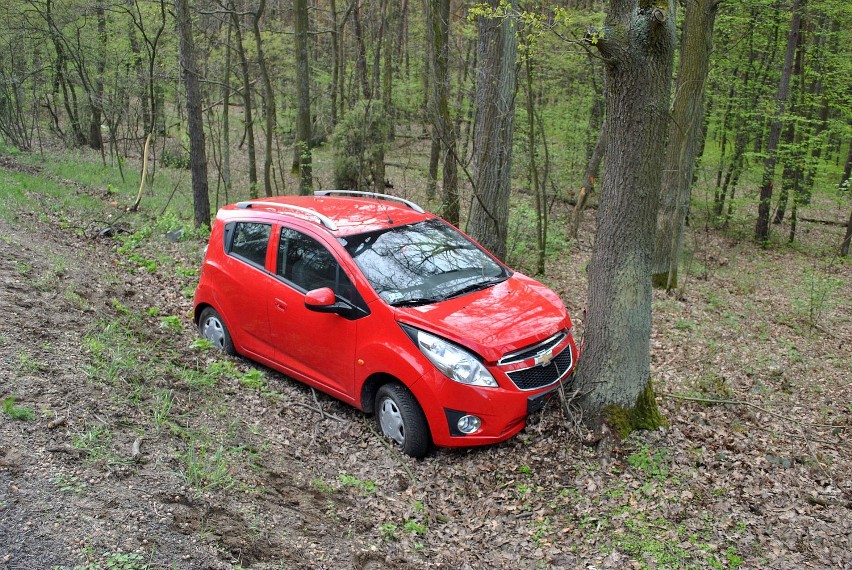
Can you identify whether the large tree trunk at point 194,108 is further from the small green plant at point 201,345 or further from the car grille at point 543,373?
the car grille at point 543,373

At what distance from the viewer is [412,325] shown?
5105mm

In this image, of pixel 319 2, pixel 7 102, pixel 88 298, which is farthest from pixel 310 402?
pixel 319 2

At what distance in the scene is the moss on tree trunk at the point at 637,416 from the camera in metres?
5.15

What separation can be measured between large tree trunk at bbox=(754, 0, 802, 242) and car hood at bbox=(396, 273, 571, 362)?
13.7 m

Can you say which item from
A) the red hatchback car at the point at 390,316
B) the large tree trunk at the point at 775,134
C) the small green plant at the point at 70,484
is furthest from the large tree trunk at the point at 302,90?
the small green plant at the point at 70,484

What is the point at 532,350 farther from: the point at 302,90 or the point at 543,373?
the point at 302,90

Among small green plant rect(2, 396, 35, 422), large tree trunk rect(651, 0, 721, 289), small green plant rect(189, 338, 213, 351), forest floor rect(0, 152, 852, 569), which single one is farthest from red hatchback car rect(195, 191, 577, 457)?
large tree trunk rect(651, 0, 721, 289)

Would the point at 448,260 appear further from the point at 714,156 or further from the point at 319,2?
the point at 319,2

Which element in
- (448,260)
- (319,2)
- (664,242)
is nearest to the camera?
(448,260)

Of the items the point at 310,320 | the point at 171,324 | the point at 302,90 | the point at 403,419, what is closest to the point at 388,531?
the point at 403,419

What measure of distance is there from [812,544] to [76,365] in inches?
226

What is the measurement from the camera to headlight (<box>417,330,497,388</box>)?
15.9 ft

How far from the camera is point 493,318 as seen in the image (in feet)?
17.2

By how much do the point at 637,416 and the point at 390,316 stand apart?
7.56 feet
